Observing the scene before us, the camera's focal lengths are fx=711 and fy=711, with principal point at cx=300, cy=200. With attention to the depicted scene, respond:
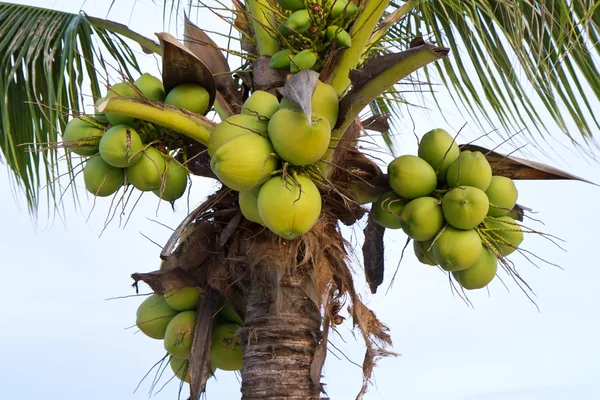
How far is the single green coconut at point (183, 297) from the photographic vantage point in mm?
2422

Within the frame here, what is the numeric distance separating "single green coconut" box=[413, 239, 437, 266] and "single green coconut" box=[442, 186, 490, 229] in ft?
0.45

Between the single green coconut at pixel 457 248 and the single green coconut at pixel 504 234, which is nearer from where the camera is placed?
the single green coconut at pixel 457 248

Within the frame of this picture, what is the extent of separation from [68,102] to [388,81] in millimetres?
1957

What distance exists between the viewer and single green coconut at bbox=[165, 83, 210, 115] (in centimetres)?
211

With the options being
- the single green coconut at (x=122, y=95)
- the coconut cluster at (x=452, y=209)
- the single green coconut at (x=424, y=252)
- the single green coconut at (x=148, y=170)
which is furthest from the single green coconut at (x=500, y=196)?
the single green coconut at (x=122, y=95)

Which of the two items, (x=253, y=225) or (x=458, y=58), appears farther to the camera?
(x=458, y=58)

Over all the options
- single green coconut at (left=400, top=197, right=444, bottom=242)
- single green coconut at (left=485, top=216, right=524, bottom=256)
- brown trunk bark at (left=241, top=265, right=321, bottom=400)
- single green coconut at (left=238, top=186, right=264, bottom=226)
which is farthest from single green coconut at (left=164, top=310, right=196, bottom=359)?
single green coconut at (left=485, top=216, right=524, bottom=256)

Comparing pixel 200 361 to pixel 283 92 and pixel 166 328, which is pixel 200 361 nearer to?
pixel 166 328

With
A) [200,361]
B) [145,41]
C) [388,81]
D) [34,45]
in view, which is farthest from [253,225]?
[34,45]

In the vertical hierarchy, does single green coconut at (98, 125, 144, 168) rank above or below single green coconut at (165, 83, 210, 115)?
below

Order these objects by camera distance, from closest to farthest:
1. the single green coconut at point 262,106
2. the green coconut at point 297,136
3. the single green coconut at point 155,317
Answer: the green coconut at point 297,136
the single green coconut at point 262,106
the single green coconut at point 155,317

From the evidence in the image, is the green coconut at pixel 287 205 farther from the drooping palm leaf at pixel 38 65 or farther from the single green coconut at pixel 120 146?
the drooping palm leaf at pixel 38 65

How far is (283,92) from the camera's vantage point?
184 cm

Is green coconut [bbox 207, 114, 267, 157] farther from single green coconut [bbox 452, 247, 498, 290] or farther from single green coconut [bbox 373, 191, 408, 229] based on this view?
single green coconut [bbox 452, 247, 498, 290]
